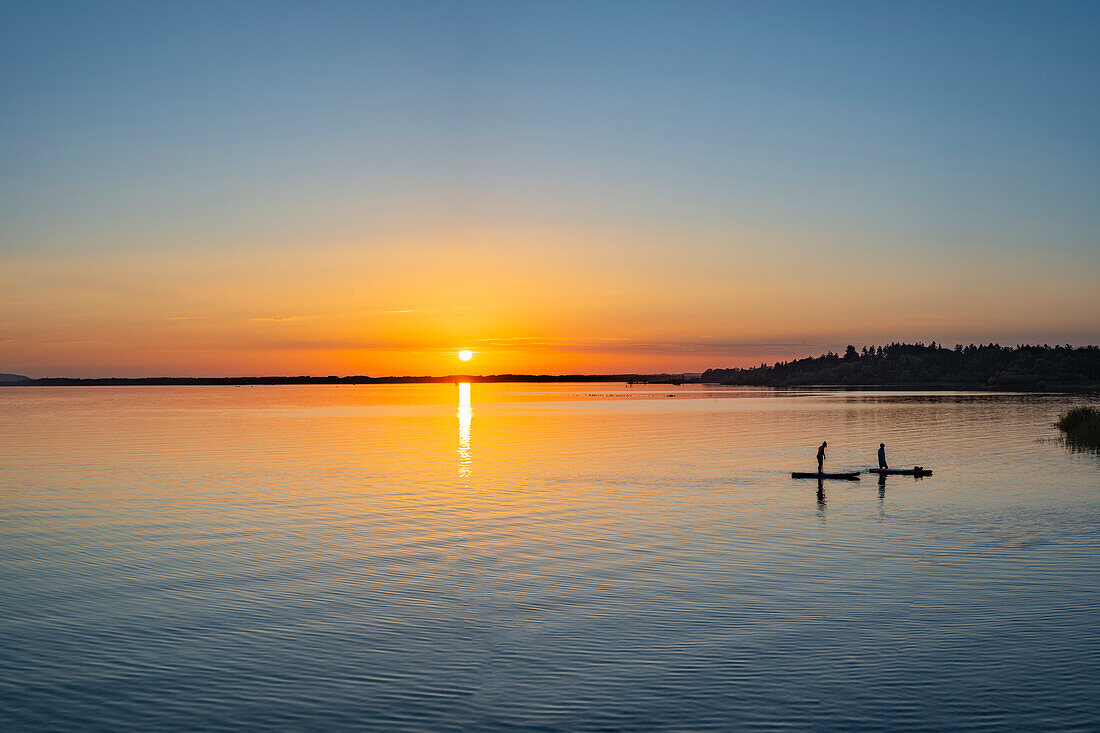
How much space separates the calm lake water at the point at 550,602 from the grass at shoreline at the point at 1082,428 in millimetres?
21619

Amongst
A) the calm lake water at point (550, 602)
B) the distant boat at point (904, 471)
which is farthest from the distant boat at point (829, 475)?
the distant boat at point (904, 471)

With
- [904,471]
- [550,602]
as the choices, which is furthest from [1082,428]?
[550,602]

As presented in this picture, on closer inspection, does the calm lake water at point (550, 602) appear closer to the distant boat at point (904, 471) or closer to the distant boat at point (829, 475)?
the distant boat at point (829, 475)

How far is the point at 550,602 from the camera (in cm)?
2358

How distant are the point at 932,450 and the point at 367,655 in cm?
6174

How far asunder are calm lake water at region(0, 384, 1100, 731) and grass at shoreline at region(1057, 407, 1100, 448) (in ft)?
70.9

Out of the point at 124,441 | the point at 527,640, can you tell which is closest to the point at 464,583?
the point at 527,640

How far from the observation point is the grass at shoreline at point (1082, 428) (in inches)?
2844

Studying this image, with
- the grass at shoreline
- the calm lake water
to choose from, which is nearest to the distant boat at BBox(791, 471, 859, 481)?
the calm lake water

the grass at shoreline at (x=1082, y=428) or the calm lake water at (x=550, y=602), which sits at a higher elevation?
the grass at shoreline at (x=1082, y=428)

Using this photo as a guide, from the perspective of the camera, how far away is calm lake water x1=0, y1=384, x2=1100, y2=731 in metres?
16.2

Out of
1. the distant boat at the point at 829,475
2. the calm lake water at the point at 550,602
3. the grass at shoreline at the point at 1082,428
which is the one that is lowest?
the calm lake water at the point at 550,602

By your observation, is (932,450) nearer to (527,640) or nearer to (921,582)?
(921,582)

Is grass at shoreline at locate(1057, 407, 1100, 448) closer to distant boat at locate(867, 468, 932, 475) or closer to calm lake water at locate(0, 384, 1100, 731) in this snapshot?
calm lake water at locate(0, 384, 1100, 731)
